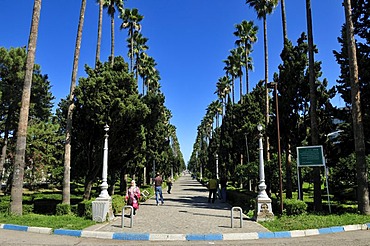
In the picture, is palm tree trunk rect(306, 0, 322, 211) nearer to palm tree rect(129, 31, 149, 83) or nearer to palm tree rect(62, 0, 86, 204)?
palm tree rect(62, 0, 86, 204)

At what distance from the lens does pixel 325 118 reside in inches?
680

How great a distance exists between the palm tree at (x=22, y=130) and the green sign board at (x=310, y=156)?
12332 millimetres

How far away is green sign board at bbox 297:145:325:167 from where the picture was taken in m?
13.9

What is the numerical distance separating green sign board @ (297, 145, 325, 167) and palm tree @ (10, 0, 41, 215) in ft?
40.5

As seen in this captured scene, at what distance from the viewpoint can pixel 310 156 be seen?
14.1m

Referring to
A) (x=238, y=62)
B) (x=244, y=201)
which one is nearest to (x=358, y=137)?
(x=244, y=201)

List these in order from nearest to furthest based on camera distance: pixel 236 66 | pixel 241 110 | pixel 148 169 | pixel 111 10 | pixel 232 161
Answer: pixel 111 10 < pixel 241 110 < pixel 232 161 < pixel 236 66 < pixel 148 169

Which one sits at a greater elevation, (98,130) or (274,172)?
(98,130)

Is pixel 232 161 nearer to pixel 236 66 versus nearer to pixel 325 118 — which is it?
pixel 236 66

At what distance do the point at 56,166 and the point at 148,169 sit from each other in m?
12.0

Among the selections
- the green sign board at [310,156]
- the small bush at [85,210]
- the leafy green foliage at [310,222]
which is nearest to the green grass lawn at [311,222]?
the leafy green foliage at [310,222]

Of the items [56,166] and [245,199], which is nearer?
[245,199]

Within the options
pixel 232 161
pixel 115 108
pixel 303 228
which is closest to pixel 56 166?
pixel 232 161

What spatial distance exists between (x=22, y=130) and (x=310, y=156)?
12750 mm
